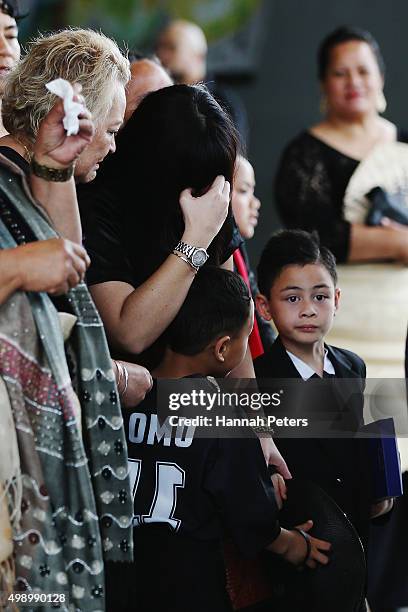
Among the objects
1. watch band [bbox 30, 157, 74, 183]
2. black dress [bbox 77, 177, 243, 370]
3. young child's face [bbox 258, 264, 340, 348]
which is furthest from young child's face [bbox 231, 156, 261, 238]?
watch band [bbox 30, 157, 74, 183]

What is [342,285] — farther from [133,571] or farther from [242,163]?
[133,571]

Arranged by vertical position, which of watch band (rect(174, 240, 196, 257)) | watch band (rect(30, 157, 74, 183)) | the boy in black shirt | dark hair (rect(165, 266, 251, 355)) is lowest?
the boy in black shirt

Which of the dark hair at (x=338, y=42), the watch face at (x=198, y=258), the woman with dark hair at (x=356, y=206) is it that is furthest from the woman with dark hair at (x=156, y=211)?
the dark hair at (x=338, y=42)

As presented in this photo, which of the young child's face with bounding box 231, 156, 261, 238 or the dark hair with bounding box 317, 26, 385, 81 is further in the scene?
the dark hair with bounding box 317, 26, 385, 81

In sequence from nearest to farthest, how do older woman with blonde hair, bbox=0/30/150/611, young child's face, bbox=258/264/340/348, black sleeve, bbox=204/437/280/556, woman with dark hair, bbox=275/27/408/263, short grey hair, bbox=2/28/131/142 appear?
older woman with blonde hair, bbox=0/30/150/611
short grey hair, bbox=2/28/131/142
black sleeve, bbox=204/437/280/556
young child's face, bbox=258/264/340/348
woman with dark hair, bbox=275/27/408/263

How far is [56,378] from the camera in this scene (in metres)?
1.89

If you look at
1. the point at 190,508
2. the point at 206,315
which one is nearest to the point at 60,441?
the point at 190,508

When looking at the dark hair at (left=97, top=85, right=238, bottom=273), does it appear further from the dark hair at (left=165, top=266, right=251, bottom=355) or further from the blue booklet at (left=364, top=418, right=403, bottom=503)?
the blue booklet at (left=364, top=418, right=403, bottom=503)

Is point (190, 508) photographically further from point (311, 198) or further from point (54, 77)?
point (311, 198)

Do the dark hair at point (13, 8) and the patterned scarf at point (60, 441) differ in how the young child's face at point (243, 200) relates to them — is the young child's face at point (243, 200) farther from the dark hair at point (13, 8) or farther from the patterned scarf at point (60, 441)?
the patterned scarf at point (60, 441)

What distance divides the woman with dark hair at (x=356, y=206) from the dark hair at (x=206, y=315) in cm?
128

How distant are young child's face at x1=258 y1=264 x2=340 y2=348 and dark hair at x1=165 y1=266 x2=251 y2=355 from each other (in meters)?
0.26

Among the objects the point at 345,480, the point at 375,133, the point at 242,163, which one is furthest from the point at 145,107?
the point at 375,133

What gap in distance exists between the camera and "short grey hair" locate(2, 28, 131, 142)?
2.08 m
